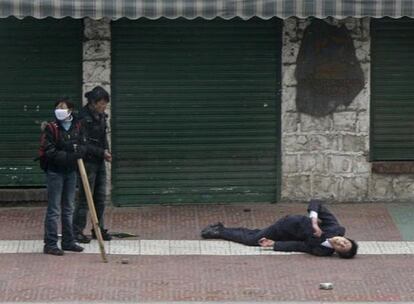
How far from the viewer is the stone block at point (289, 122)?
484 inches

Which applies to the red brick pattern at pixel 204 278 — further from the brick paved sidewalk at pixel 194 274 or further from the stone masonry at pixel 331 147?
the stone masonry at pixel 331 147

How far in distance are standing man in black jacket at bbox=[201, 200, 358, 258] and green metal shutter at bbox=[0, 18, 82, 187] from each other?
3062 millimetres

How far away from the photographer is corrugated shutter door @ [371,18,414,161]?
40.3 ft

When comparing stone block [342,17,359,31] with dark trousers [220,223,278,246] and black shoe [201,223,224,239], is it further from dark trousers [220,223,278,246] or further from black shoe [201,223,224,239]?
black shoe [201,223,224,239]

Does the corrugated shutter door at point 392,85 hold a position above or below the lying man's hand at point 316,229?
above

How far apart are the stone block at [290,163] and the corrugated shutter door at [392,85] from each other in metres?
1.00

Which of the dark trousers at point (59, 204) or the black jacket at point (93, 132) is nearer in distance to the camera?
the dark trousers at point (59, 204)

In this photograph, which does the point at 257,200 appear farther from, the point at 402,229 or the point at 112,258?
the point at 112,258

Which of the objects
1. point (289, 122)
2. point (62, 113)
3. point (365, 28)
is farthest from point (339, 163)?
point (62, 113)

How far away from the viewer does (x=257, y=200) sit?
40.9 ft

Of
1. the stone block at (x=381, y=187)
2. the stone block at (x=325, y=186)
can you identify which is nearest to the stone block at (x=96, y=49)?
the stone block at (x=325, y=186)

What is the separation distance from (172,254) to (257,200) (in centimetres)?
253

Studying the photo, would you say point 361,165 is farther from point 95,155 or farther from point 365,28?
point 95,155

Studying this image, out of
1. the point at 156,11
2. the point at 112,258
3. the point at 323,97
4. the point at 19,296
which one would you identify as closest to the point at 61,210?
the point at 112,258
